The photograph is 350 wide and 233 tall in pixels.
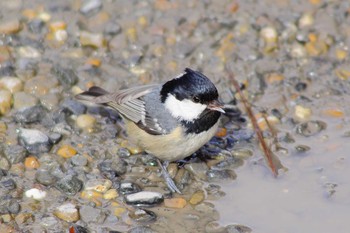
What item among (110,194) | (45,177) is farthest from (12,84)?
(110,194)

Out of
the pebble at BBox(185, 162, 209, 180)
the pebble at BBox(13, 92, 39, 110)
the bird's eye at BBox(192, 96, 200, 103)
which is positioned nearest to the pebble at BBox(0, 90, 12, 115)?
the pebble at BBox(13, 92, 39, 110)

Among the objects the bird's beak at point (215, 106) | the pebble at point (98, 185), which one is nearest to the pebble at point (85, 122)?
the pebble at point (98, 185)

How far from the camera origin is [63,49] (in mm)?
7703

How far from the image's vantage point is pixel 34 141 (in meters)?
6.52

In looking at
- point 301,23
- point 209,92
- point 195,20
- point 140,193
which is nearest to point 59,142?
point 140,193

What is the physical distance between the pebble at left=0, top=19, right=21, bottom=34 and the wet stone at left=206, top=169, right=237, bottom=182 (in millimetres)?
2837

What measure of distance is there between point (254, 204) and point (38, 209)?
183 centimetres

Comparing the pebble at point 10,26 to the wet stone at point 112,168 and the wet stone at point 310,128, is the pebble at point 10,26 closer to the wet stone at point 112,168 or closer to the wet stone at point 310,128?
Result: the wet stone at point 112,168

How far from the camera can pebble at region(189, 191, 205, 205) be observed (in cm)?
611

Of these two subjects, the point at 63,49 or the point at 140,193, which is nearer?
the point at 140,193

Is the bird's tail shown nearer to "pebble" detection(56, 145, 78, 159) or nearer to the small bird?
the small bird

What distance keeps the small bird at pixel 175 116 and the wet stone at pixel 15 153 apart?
0.99 m

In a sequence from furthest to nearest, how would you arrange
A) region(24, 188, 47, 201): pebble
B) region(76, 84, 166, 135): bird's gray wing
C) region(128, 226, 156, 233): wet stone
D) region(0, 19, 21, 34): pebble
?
region(0, 19, 21, 34): pebble, region(76, 84, 166, 135): bird's gray wing, region(24, 188, 47, 201): pebble, region(128, 226, 156, 233): wet stone

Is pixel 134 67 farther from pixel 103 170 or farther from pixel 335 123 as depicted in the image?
pixel 335 123
